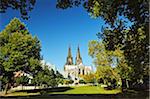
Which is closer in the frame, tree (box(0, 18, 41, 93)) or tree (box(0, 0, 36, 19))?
tree (box(0, 0, 36, 19))

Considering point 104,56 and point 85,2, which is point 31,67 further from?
point 85,2

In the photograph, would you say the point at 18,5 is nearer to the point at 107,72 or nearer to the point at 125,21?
the point at 125,21

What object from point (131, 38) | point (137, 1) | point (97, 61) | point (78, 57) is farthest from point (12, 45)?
point (78, 57)

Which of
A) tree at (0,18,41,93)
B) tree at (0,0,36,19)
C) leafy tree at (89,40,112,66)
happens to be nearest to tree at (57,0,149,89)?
tree at (0,0,36,19)

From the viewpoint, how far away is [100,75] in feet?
124

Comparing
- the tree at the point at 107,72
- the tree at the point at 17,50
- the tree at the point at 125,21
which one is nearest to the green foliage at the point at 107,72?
the tree at the point at 107,72

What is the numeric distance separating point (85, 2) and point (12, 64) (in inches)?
733

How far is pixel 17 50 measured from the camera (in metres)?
31.8

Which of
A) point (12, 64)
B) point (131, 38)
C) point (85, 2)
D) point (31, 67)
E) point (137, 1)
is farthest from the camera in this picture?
point (31, 67)

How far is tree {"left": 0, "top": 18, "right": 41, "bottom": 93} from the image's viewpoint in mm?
30734

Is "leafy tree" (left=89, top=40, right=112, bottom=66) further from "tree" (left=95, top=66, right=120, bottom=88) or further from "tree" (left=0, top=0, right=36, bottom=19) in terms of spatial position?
"tree" (left=0, top=0, right=36, bottom=19)

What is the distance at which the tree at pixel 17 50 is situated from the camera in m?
30.7

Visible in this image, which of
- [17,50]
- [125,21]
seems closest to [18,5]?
[125,21]

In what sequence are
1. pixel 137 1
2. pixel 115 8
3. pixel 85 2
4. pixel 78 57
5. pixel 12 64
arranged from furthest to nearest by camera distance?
pixel 78 57 → pixel 12 64 → pixel 85 2 → pixel 115 8 → pixel 137 1
